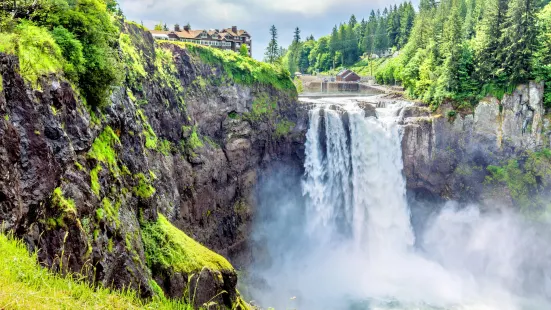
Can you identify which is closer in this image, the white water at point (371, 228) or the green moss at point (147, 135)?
the green moss at point (147, 135)

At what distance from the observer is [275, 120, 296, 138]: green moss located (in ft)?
129

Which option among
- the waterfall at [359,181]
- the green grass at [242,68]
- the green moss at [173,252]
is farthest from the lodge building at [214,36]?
the green moss at [173,252]

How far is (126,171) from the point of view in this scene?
15.1 m

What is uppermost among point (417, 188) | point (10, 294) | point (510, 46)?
point (510, 46)

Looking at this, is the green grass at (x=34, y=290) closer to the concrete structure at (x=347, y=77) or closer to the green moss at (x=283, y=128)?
the green moss at (x=283, y=128)

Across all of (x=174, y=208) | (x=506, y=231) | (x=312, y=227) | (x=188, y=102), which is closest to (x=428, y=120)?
(x=506, y=231)

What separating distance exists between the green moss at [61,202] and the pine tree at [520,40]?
127ft

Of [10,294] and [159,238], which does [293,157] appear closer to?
[159,238]

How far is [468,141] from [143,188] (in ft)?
109

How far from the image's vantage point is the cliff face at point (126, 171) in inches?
353

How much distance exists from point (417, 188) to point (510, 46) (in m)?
15.9

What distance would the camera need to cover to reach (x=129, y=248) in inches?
498

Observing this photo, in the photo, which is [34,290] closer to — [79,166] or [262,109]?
[79,166]

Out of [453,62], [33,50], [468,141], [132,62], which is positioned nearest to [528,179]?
[468,141]
